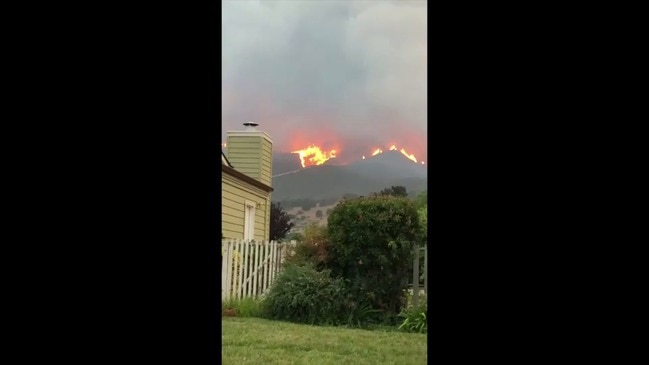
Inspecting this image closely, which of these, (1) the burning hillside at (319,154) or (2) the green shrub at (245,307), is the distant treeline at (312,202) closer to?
(1) the burning hillside at (319,154)

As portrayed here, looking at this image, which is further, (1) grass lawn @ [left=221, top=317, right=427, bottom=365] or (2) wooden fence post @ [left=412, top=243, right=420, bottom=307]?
(2) wooden fence post @ [left=412, top=243, right=420, bottom=307]

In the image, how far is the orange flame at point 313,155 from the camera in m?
4.57

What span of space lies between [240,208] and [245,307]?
904 mm

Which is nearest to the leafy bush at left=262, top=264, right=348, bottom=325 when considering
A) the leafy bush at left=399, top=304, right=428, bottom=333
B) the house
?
the leafy bush at left=399, top=304, right=428, bottom=333

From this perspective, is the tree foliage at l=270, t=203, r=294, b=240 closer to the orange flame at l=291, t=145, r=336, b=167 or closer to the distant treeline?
the distant treeline

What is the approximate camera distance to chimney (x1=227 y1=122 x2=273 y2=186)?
16.8 feet

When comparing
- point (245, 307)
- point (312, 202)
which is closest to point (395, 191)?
point (312, 202)

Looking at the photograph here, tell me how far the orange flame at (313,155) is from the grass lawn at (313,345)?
1.29 meters

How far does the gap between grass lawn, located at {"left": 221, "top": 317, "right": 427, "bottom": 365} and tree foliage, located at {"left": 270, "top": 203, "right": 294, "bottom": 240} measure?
2.89ft

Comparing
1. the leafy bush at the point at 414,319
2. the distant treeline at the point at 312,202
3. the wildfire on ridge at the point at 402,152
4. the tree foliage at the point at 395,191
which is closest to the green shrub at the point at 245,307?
the distant treeline at the point at 312,202

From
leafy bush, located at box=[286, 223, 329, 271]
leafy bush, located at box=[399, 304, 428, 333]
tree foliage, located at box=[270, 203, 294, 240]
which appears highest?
tree foliage, located at box=[270, 203, 294, 240]
